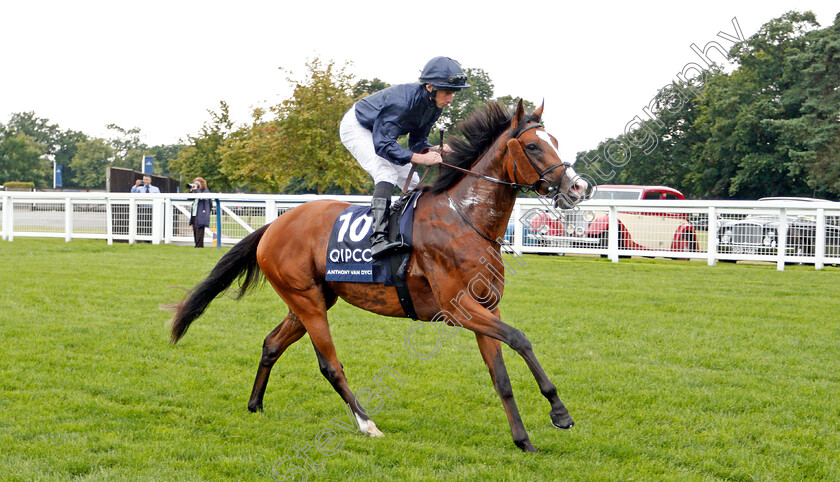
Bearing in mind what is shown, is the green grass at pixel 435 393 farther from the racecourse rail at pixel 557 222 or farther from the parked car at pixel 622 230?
the parked car at pixel 622 230

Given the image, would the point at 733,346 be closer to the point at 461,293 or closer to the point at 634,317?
the point at 634,317

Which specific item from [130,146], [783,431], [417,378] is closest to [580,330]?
[417,378]

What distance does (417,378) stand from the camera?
5.88 meters

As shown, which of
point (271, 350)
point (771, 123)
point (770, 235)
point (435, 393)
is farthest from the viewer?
point (771, 123)

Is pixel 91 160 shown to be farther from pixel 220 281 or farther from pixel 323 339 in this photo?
pixel 323 339

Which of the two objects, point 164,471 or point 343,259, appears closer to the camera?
point 164,471

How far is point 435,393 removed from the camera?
5473 mm

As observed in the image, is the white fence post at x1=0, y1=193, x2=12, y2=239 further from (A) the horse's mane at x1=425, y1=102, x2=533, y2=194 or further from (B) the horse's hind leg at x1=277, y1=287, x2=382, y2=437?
(A) the horse's mane at x1=425, y1=102, x2=533, y2=194

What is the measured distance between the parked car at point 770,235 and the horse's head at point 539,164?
1181 centimetres

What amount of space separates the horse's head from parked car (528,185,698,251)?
1080 cm

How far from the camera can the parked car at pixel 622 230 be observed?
1531 centimetres

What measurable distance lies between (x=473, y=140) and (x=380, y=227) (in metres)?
0.87

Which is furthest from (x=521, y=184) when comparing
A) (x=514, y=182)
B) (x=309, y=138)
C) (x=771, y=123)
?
(x=771, y=123)

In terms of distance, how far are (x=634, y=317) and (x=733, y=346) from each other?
160 cm
